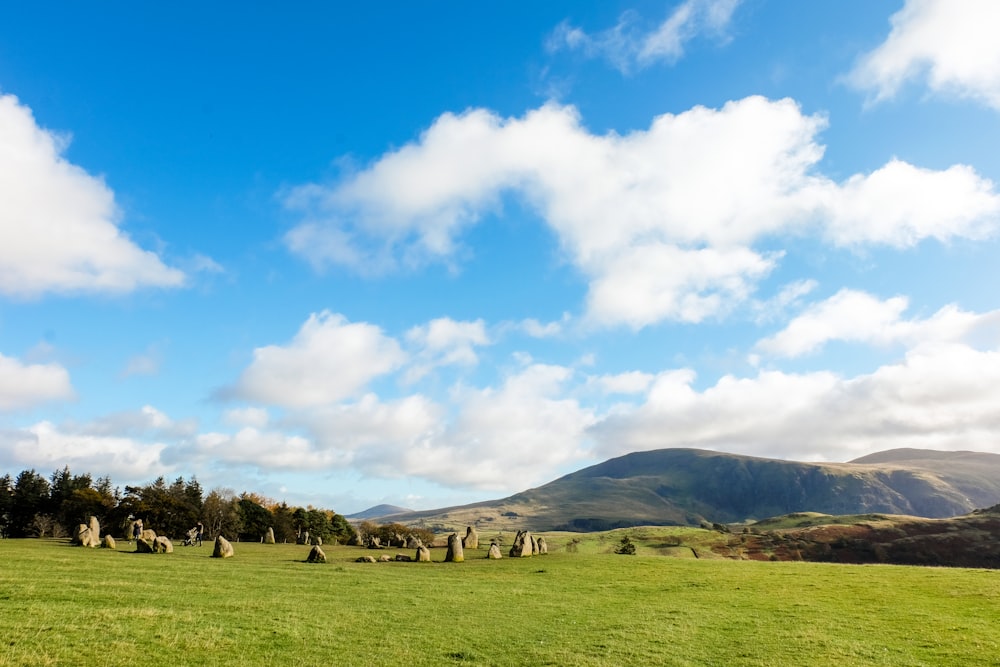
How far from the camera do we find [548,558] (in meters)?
53.2

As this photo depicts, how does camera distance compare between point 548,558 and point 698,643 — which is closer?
point 698,643

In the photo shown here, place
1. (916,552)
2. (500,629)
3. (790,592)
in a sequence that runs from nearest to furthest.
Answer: (500,629) < (790,592) < (916,552)

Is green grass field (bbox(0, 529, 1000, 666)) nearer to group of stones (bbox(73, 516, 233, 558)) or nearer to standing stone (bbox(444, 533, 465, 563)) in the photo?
group of stones (bbox(73, 516, 233, 558))

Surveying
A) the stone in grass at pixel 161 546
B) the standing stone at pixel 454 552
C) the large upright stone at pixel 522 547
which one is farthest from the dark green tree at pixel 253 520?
the large upright stone at pixel 522 547

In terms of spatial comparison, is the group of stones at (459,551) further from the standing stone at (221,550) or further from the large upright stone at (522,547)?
the standing stone at (221,550)

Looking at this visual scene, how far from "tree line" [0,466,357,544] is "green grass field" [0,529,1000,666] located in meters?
59.2

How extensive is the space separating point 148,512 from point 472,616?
289 feet

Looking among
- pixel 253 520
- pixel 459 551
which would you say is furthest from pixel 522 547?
pixel 253 520

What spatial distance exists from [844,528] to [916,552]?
12625 millimetres

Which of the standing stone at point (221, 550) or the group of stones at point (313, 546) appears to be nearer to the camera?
the group of stones at point (313, 546)

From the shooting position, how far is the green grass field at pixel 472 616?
1727 centimetres

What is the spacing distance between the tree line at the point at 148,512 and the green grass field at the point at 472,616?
59215 mm

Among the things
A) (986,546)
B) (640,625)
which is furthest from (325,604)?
(986,546)

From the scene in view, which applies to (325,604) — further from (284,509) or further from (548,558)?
(284,509)
